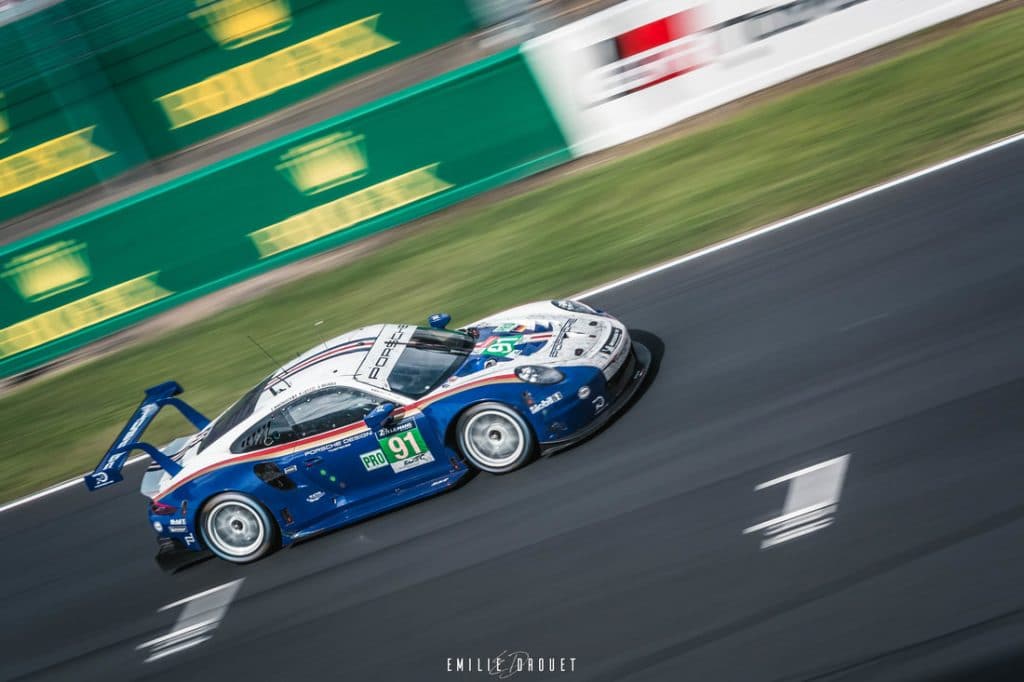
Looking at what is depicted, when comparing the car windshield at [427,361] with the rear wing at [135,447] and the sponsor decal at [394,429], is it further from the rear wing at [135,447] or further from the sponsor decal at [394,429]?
the rear wing at [135,447]

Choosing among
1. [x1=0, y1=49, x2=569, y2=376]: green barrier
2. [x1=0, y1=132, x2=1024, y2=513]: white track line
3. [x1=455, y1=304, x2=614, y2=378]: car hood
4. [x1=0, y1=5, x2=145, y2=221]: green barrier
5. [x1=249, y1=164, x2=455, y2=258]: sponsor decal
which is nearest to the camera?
[x1=455, y1=304, x2=614, y2=378]: car hood

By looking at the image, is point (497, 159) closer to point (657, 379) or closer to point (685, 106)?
point (685, 106)

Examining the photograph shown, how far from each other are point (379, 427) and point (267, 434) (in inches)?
38.8

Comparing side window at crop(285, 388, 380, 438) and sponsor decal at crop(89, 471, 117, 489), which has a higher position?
sponsor decal at crop(89, 471, 117, 489)

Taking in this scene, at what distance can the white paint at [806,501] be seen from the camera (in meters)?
6.46

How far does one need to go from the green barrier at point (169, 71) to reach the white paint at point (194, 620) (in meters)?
10.0

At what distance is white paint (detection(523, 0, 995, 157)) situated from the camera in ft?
42.9

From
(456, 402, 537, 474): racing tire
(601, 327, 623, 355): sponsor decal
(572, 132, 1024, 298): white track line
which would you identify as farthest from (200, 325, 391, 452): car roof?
(572, 132, 1024, 298): white track line

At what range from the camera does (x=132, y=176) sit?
16.5 metres

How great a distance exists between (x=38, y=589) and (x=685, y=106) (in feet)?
30.1

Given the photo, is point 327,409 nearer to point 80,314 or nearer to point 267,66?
point 80,314

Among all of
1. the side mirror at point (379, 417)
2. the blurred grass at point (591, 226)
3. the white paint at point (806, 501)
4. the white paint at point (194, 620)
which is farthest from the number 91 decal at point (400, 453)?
the blurred grass at point (591, 226)

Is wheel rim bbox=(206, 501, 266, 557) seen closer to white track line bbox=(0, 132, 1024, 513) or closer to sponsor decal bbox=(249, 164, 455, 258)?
white track line bbox=(0, 132, 1024, 513)

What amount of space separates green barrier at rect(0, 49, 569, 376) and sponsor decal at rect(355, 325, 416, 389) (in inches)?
203
